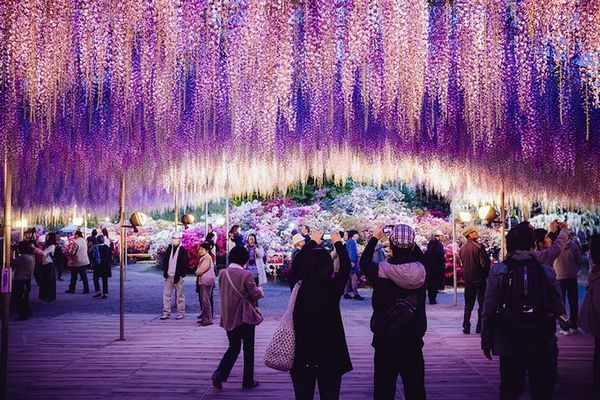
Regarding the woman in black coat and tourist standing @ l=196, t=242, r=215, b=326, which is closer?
the woman in black coat

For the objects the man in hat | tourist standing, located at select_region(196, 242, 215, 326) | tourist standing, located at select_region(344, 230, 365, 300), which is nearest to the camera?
tourist standing, located at select_region(196, 242, 215, 326)

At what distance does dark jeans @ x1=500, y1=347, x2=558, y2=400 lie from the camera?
9.41ft

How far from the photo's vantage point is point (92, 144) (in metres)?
7.84

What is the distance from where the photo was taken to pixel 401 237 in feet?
9.75

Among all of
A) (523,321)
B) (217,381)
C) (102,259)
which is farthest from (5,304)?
(102,259)

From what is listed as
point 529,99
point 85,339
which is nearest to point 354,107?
point 529,99

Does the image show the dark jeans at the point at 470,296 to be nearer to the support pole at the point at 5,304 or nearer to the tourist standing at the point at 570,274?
the tourist standing at the point at 570,274

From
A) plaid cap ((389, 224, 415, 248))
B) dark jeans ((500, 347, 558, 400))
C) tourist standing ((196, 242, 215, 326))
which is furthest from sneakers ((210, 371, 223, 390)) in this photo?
tourist standing ((196, 242, 215, 326))

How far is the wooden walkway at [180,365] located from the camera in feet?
14.0

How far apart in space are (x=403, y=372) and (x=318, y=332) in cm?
46

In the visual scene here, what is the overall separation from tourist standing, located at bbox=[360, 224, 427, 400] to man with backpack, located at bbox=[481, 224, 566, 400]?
367 mm

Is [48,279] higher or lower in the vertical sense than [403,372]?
lower

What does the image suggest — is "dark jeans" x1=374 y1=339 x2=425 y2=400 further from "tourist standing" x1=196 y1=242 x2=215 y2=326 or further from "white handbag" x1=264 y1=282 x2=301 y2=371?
"tourist standing" x1=196 y1=242 x2=215 y2=326

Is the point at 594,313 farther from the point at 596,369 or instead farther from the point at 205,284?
the point at 205,284
